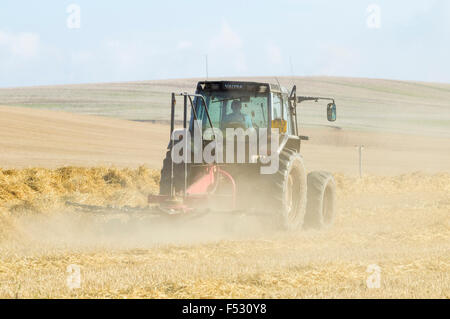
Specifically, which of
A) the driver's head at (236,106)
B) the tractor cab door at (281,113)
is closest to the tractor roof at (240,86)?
the tractor cab door at (281,113)

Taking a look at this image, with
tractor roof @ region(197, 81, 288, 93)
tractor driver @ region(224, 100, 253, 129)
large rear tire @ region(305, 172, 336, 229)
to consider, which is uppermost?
tractor roof @ region(197, 81, 288, 93)

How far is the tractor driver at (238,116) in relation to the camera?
11.1 metres

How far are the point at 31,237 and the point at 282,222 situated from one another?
394cm

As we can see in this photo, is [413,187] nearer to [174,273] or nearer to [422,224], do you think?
[422,224]

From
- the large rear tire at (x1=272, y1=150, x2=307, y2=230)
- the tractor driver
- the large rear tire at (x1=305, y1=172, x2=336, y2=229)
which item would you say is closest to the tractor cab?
the tractor driver

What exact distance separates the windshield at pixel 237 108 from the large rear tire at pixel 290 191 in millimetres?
716

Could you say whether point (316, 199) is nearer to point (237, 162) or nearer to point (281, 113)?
point (281, 113)

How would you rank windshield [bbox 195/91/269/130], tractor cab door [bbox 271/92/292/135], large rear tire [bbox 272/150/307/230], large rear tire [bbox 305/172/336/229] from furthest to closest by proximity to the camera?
large rear tire [bbox 305/172/336/229] < tractor cab door [bbox 271/92/292/135] < windshield [bbox 195/91/269/130] < large rear tire [bbox 272/150/307/230]

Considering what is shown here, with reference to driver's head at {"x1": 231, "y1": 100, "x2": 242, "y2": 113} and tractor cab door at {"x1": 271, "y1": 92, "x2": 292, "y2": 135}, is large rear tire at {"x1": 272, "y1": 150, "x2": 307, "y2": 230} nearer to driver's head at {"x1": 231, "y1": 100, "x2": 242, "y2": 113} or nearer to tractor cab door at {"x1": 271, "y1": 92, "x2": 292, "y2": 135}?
tractor cab door at {"x1": 271, "y1": 92, "x2": 292, "y2": 135}

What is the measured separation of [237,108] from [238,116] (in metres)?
0.15

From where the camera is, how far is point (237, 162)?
1055cm

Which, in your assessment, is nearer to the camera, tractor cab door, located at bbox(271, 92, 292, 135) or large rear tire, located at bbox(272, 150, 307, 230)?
large rear tire, located at bbox(272, 150, 307, 230)

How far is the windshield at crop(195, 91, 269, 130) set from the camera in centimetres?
1114

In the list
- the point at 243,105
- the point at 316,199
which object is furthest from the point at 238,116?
the point at 316,199
